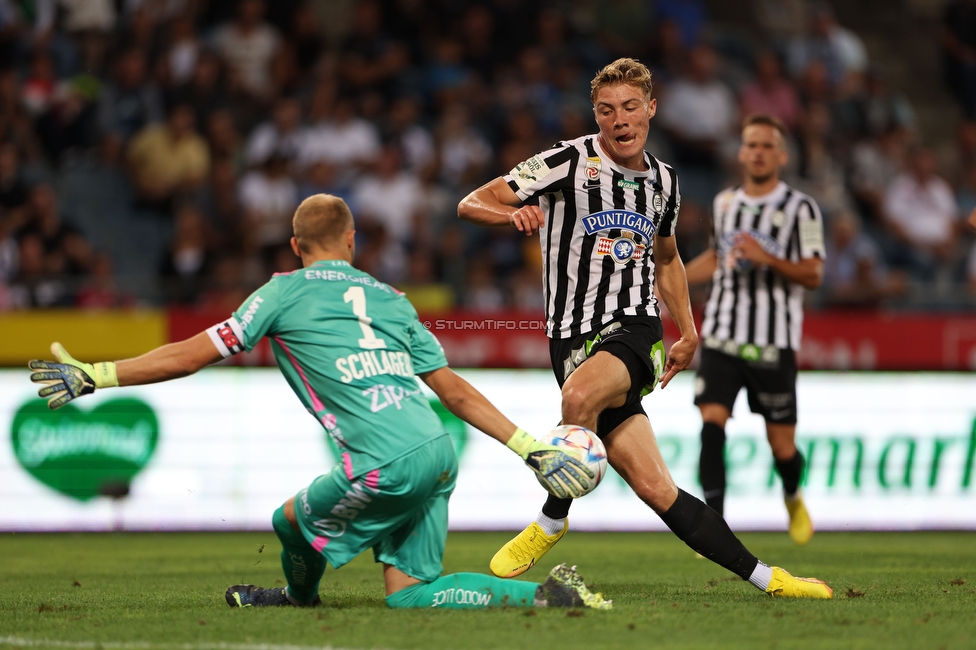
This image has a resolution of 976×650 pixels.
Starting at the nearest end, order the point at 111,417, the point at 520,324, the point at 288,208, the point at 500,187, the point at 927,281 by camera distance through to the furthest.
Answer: the point at 500,187 → the point at 111,417 → the point at 520,324 → the point at 288,208 → the point at 927,281

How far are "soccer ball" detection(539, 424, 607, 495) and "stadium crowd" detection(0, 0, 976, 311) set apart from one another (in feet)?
23.7

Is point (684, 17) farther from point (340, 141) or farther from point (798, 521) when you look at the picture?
point (798, 521)

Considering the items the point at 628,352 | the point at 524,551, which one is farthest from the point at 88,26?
the point at 628,352

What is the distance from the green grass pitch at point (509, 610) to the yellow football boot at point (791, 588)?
0.17ft

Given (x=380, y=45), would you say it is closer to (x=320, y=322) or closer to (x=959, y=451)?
(x=959, y=451)

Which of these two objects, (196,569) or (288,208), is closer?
(196,569)

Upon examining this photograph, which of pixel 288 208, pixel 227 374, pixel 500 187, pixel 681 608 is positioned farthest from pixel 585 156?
pixel 288 208

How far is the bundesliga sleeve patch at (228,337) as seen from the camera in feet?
14.8

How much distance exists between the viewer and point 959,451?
398 inches

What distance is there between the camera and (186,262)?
39.7ft

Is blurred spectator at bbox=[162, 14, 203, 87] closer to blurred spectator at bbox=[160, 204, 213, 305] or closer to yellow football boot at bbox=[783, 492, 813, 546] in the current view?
blurred spectator at bbox=[160, 204, 213, 305]

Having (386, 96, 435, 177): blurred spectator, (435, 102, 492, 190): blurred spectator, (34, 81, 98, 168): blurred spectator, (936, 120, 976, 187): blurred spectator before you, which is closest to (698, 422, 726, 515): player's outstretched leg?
(435, 102, 492, 190): blurred spectator

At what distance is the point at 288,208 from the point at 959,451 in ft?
22.6

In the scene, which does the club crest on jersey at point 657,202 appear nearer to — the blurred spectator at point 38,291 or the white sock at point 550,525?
the white sock at point 550,525
